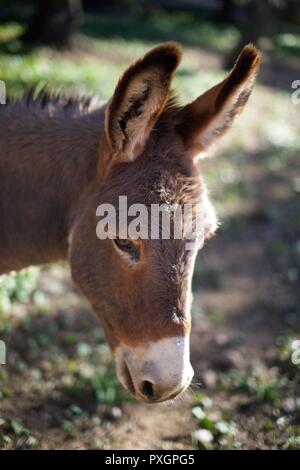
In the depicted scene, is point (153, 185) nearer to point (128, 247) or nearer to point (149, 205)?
point (149, 205)

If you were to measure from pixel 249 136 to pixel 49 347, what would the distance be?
23.7ft

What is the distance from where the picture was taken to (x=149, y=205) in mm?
2820

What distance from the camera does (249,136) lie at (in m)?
10.8

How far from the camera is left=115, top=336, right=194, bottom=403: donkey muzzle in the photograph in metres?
2.55

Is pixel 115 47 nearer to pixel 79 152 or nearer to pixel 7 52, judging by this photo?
pixel 7 52

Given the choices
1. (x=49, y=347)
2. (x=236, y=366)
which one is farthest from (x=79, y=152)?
(x=236, y=366)

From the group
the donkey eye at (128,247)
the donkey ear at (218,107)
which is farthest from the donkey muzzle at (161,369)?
the donkey ear at (218,107)

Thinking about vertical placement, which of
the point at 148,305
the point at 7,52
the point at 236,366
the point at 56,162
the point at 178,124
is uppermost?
the point at 178,124

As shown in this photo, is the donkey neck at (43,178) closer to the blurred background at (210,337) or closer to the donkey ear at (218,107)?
the donkey ear at (218,107)

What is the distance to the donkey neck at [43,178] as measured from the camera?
330 cm

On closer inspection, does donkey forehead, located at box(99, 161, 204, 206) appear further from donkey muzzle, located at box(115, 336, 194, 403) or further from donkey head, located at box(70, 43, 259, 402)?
donkey muzzle, located at box(115, 336, 194, 403)

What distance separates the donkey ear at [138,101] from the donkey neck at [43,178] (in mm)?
322
